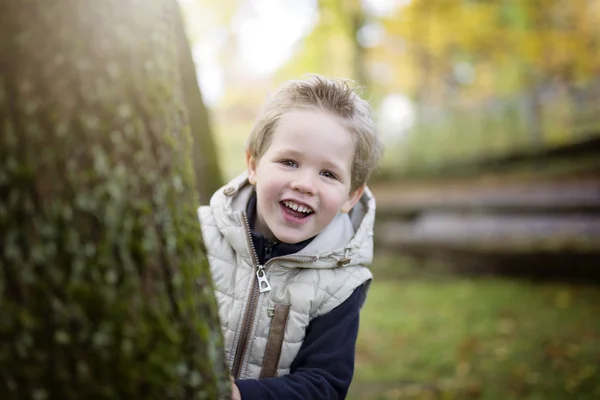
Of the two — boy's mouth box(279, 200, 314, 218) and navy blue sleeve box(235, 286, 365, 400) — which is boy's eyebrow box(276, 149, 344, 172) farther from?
navy blue sleeve box(235, 286, 365, 400)

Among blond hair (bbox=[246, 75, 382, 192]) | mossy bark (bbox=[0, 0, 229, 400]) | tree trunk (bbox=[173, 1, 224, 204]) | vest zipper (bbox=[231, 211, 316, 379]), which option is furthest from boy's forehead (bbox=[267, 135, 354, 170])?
tree trunk (bbox=[173, 1, 224, 204])

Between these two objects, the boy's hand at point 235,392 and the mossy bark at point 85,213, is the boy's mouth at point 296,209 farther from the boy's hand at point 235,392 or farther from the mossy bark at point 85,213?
the mossy bark at point 85,213

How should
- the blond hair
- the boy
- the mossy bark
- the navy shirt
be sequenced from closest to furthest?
the mossy bark
the navy shirt
the boy
the blond hair

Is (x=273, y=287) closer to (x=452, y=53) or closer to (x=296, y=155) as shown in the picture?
(x=296, y=155)

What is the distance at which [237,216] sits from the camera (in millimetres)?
2102

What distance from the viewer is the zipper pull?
200cm

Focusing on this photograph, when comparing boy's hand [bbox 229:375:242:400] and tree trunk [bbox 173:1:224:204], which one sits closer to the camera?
boy's hand [bbox 229:375:242:400]

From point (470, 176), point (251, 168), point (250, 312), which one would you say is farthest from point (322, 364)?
point (470, 176)

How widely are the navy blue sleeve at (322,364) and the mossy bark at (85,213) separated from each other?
0.51 meters

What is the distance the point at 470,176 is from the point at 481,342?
27.1 feet

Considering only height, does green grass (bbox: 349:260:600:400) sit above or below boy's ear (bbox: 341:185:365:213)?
below

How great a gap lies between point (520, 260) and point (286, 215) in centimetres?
728

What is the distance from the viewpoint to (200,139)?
12.6 ft


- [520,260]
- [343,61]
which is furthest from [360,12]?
[520,260]
